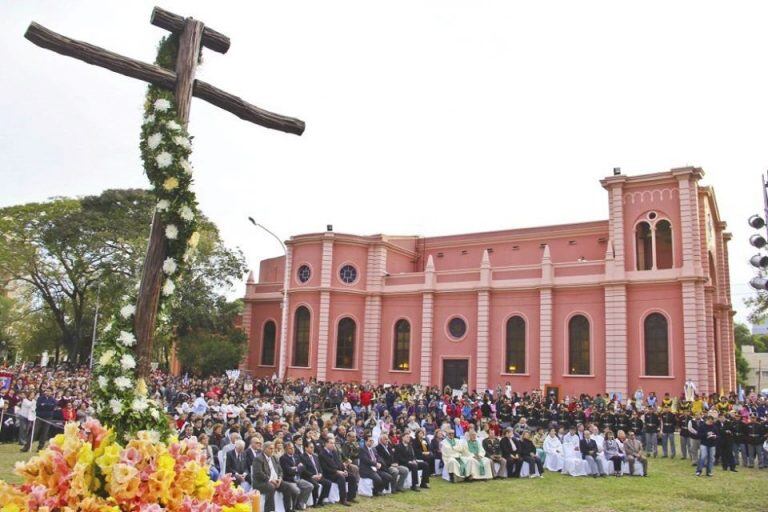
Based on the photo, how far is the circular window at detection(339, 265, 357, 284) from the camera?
3666cm

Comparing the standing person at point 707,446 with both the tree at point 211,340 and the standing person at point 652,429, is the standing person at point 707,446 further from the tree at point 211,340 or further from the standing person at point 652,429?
the tree at point 211,340

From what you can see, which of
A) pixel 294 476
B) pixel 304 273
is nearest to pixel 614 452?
pixel 294 476

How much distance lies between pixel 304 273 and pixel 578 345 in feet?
51.6

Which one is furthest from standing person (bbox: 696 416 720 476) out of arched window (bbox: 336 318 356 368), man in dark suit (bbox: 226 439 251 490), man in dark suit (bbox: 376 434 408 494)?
arched window (bbox: 336 318 356 368)

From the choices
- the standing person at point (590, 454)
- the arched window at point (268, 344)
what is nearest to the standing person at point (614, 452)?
the standing person at point (590, 454)

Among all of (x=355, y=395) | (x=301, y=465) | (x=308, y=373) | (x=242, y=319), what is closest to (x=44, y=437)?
(x=301, y=465)

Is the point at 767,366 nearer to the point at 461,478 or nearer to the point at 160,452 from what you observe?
the point at 461,478

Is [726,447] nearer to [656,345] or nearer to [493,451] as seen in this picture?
[493,451]

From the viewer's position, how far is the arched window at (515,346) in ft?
106

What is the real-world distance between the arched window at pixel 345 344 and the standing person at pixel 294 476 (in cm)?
2373

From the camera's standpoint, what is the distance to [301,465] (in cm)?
1263

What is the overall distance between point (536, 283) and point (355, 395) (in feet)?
35.6

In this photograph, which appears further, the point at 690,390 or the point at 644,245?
the point at 644,245

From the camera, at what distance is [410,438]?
15.7 metres
